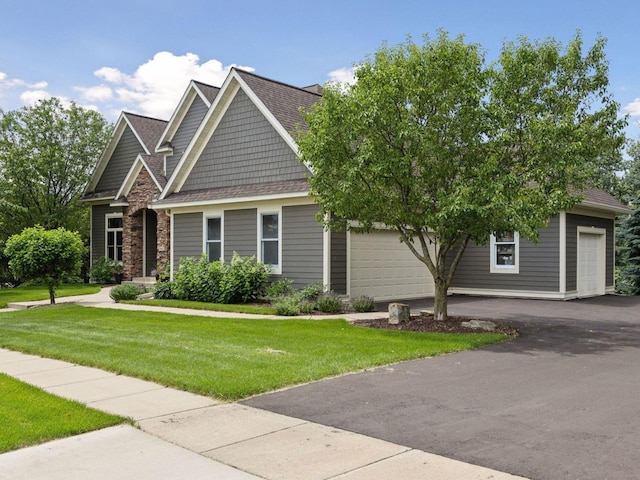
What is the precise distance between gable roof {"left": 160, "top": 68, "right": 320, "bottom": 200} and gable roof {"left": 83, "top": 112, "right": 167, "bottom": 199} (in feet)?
19.0

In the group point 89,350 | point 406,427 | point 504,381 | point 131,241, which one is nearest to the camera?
point 406,427

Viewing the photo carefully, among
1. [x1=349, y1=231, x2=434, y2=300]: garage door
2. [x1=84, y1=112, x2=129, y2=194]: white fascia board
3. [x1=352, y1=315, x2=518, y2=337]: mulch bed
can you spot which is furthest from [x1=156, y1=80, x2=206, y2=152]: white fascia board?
[x1=352, y1=315, x2=518, y2=337]: mulch bed

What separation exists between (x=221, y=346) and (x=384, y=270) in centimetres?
903

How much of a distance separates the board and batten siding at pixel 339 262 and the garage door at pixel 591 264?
8518mm

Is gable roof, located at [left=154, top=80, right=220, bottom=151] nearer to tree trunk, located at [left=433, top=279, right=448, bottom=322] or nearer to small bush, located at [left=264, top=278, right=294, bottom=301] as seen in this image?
small bush, located at [left=264, top=278, right=294, bottom=301]

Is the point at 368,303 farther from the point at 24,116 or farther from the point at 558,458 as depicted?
the point at 24,116

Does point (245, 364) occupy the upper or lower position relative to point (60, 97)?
lower

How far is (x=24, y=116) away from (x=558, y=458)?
30.6 m

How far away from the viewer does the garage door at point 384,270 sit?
55.7ft

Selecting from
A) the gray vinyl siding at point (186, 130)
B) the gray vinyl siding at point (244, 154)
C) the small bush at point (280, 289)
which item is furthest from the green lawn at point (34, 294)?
the small bush at point (280, 289)

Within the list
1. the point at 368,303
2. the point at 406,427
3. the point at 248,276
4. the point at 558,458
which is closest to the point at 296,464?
the point at 406,427

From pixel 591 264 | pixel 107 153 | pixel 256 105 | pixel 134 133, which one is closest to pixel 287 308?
pixel 256 105

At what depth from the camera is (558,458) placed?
4691mm

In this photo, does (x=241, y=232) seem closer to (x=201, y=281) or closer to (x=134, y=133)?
→ (x=201, y=281)
